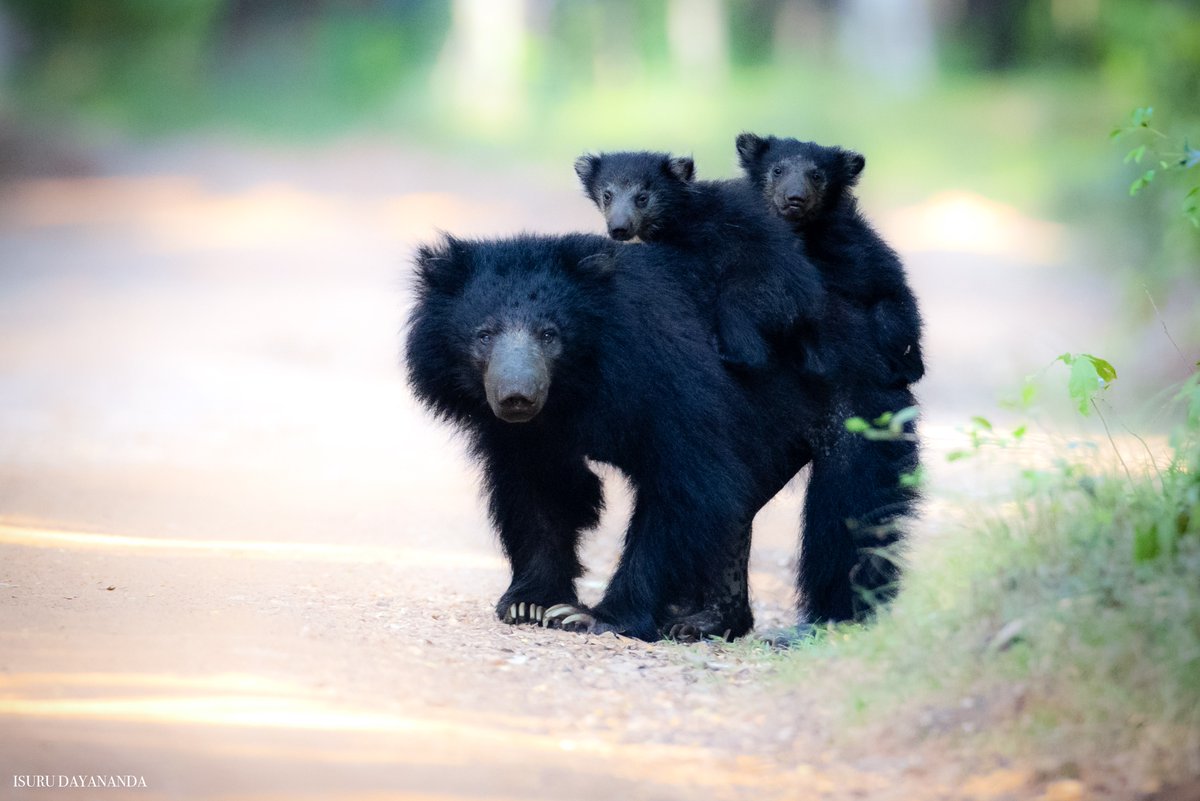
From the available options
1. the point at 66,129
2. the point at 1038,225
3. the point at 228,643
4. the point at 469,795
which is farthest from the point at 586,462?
the point at 66,129

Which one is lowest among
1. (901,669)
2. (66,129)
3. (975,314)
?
(901,669)

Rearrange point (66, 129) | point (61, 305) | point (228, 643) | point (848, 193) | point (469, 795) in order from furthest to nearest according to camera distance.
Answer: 1. point (66, 129)
2. point (61, 305)
3. point (848, 193)
4. point (228, 643)
5. point (469, 795)

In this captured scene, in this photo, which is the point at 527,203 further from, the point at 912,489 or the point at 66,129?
the point at 912,489

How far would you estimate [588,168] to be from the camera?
694cm

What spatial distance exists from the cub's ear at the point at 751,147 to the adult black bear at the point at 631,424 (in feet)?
3.97

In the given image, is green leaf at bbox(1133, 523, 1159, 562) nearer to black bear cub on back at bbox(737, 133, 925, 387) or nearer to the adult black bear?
the adult black bear

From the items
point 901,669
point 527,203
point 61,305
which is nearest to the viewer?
point 901,669

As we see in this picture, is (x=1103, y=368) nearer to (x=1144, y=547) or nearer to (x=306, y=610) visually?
(x=1144, y=547)

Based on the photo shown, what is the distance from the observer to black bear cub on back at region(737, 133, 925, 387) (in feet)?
19.2

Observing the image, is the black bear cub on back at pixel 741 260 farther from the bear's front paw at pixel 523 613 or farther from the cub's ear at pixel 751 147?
the bear's front paw at pixel 523 613

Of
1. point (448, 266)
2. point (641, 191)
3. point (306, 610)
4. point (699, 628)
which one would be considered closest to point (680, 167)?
point (641, 191)

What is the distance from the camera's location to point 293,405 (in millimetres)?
12602

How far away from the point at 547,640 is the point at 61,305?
584 inches

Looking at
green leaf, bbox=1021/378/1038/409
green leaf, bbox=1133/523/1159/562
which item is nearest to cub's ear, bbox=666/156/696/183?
green leaf, bbox=1021/378/1038/409
